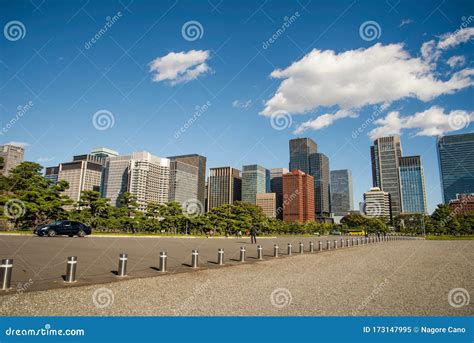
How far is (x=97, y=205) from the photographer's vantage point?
4181 centimetres

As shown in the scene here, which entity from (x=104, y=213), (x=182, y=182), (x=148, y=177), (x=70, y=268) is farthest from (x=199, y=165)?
(x=70, y=268)

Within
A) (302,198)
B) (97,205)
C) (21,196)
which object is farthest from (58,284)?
(302,198)

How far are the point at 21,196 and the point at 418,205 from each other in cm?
19632

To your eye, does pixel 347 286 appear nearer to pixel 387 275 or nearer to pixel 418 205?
pixel 387 275

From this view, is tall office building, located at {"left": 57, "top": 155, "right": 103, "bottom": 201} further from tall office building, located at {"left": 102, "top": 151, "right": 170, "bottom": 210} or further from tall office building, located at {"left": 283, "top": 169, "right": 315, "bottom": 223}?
tall office building, located at {"left": 283, "top": 169, "right": 315, "bottom": 223}

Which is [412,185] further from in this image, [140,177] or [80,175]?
[80,175]

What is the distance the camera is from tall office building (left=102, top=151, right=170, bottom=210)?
140 metres

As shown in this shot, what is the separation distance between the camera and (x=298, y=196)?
15712cm

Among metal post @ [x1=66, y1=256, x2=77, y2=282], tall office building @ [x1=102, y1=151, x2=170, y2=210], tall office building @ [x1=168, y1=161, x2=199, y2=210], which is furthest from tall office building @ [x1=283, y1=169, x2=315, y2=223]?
metal post @ [x1=66, y1=256, x2=77, y2=282]

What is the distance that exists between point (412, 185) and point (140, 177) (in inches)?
5733

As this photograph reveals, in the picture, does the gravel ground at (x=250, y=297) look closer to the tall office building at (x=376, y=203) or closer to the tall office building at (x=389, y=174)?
the tall office building at (x=376, y=203)

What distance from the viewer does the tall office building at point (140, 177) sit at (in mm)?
139500

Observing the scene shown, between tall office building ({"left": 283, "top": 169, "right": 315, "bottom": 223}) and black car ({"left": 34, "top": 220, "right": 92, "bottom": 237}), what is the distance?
123 m

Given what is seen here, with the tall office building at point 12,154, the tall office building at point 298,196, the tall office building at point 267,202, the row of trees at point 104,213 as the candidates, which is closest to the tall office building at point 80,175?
the tall office building at point 267,202
